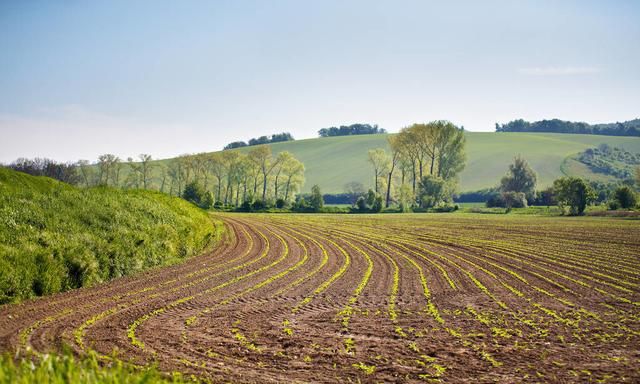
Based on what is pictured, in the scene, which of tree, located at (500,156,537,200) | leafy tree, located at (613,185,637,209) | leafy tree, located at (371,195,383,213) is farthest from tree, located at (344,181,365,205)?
leafy tree, located at (613,185,637,209)

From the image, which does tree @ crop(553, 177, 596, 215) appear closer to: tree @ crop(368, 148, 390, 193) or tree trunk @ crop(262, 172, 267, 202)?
tree @ crop(368, 148, 390, 193)

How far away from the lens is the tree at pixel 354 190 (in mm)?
132500

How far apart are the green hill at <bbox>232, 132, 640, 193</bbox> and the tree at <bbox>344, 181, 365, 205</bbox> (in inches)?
148

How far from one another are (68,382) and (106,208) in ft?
59.1

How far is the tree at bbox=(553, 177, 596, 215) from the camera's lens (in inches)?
2864

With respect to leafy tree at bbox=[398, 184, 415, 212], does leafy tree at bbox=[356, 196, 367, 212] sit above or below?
below

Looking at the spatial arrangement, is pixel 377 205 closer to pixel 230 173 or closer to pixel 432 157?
pixel 432 157

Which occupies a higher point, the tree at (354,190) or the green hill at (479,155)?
the green hill at (479,155)

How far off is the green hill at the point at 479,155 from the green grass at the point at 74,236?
114 metres

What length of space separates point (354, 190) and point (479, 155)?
1746 inches

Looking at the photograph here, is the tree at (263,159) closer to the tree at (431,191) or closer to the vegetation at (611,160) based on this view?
the tree at (431,191)

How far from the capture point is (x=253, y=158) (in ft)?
356

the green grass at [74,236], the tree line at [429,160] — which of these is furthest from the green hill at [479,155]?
the green grass at [74,236]

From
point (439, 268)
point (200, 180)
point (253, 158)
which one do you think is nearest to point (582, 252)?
point (439, 268)
